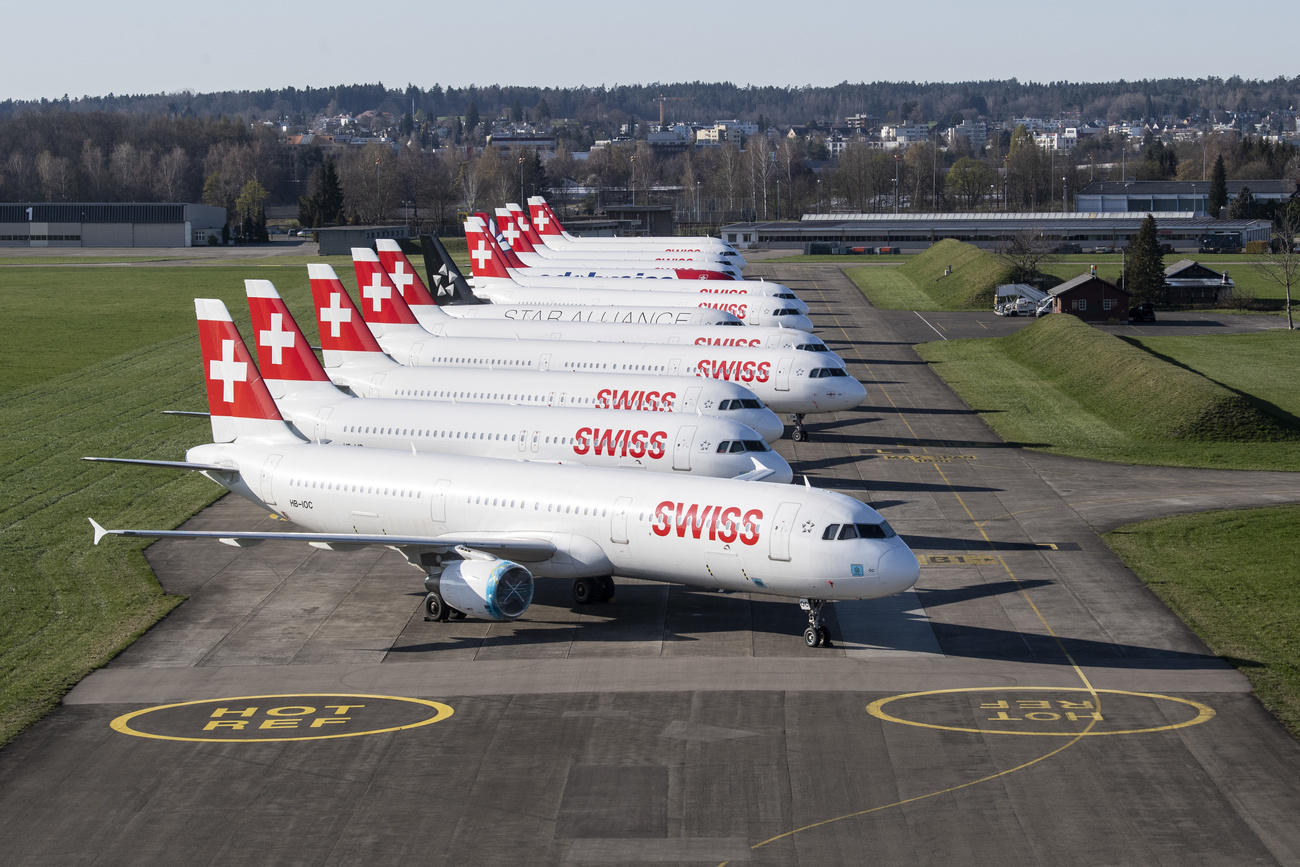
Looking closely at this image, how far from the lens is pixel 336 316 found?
68312 millimetres

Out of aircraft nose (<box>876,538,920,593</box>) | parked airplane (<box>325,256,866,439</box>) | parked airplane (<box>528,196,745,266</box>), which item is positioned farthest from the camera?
parked airplane (<box>528,196,745,266</box>)

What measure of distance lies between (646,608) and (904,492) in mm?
20724

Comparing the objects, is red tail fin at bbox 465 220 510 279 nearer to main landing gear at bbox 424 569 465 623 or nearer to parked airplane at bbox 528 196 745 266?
parked airplane at bbox 528 196 745 266

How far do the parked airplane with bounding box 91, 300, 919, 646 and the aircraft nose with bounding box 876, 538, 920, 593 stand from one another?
0.13 ft

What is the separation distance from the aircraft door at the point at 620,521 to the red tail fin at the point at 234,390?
14.5m

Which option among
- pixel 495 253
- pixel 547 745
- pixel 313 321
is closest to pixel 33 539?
pixel 547 745

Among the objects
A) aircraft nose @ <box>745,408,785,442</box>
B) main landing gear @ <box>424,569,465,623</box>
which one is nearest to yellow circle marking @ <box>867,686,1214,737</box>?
main landing gear @ <box>424,569,465,623</box>

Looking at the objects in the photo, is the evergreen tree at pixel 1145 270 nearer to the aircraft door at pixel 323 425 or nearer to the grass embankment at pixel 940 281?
the grass embankment at pixel 940 281

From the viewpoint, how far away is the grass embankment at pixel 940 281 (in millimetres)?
148125

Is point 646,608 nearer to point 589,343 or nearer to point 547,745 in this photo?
point 547,745

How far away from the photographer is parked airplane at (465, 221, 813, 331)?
101m

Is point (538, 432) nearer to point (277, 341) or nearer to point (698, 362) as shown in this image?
point (277, 341)

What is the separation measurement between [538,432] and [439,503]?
11153mm

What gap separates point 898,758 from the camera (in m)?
33.7
